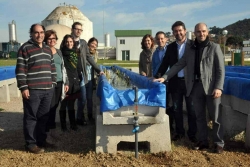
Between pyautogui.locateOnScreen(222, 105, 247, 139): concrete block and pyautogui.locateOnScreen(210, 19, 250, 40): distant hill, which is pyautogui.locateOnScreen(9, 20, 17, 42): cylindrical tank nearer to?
pyautogui.locateOnScreen(222, 105, 247, 139): concrete block

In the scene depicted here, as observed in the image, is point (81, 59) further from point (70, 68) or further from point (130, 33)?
point (130, 33)

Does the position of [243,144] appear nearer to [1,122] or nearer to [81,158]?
[81,158]

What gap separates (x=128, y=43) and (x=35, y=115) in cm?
4741

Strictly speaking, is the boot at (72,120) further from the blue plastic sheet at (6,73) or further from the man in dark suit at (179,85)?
the blue plastic sheet at (6,73)

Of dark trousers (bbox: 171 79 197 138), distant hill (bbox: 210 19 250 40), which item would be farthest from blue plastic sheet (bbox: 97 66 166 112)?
distant hill (bbox: 210 19 250 40)

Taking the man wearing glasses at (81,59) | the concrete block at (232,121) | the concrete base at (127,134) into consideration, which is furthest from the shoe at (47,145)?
the concrete block at (232,121)

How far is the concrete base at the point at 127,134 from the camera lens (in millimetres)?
4039

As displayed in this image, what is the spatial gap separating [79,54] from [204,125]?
259 centimetres

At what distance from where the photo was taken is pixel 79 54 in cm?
543

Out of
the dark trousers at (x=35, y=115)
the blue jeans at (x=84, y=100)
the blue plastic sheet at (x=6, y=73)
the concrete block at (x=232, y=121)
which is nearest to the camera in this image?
the dark trousers at (x=35, y=115)

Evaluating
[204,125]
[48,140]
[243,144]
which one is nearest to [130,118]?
[204,125]

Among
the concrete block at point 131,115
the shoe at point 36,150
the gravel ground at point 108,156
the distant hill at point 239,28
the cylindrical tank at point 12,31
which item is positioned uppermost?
the distant hill at point 239,28

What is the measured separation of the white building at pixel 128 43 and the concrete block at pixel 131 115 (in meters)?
47.2

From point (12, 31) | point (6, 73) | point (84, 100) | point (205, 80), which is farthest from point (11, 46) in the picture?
point (205, 80)
